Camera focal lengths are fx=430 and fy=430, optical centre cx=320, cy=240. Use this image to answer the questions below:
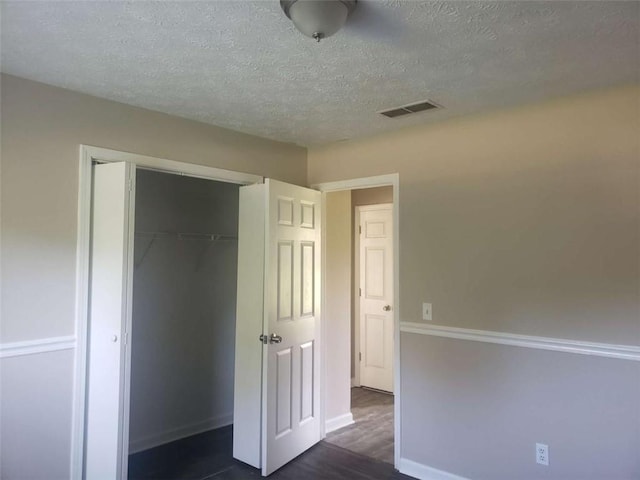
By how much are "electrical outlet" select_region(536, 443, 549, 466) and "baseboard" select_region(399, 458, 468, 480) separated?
1.75 ft

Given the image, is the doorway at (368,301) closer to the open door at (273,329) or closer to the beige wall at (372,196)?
the beige wall at (372,196)

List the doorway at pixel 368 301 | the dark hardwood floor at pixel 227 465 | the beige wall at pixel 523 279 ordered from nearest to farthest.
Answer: the beige wall at pixel 523 279 → the dark hardwood floor at pixel 227 465 → the doorway at pixel 368 301

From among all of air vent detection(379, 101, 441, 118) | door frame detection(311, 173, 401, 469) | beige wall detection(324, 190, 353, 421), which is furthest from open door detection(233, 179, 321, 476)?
air vent detection(379, 101, 441, 118)

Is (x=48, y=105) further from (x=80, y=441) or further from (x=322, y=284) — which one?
(x=322, y=284)

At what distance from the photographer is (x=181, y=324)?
3.70 m

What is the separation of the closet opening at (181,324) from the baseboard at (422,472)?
132 cm

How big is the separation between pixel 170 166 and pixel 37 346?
1.30 metres

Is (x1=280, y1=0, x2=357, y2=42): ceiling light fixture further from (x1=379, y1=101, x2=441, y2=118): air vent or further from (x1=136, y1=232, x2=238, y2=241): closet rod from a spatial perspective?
(x1=136, y1=232, x2=238, y2=241): closet rod

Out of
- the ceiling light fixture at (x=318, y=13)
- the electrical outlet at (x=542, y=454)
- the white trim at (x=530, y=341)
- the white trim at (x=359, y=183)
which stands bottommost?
the electrical outlet at (x=542, y=454)

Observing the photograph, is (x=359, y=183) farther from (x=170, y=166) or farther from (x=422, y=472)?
(x=422, y=472)

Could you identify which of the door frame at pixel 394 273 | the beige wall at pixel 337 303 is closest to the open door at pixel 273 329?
the door frame at pixel 394 273

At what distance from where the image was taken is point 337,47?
74.4 inches

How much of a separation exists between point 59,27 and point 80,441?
211 cm

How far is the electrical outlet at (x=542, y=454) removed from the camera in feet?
8.13
